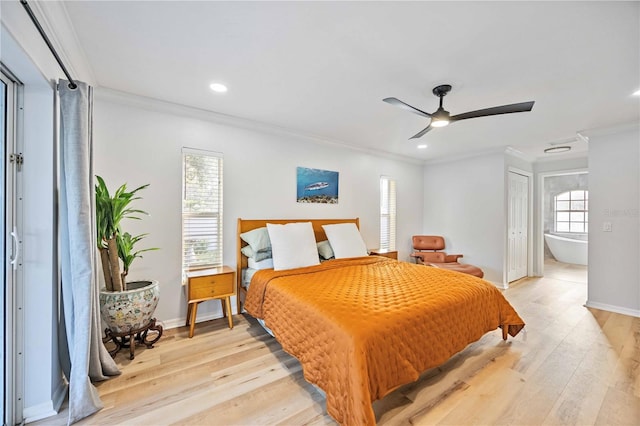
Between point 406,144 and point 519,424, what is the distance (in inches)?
139

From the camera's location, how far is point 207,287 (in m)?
2.64

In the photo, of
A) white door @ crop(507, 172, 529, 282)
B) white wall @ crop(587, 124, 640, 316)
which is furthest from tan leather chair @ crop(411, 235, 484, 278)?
white wall @ crop(587, 124, 640, 316)

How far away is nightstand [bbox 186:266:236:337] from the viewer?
257 centimetres

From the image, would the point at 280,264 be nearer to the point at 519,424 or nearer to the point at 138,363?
the point at 138,363

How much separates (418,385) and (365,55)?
7.90ft

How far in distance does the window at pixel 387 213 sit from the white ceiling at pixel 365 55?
1.91m

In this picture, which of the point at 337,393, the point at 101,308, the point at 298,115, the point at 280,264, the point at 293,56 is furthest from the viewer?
the point at 298,115

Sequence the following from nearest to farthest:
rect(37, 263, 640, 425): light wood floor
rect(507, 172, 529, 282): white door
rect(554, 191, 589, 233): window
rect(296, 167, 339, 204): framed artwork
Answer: rect(37, 263, 640, 425): light wood floor → rect(296, 167, 339, 204): framed artwork → rect(507, 172, 529, 282): white door → rect(554, 191, 589, 233): window

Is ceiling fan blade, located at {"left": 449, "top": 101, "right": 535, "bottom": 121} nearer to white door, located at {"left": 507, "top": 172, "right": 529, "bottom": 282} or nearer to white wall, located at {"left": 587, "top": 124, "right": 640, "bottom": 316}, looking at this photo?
white wall, located at {"left": 587, "top": 124, "right": 640, "bottom": 316}

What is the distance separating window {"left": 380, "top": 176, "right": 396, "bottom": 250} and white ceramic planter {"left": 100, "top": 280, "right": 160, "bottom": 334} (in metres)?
3.67

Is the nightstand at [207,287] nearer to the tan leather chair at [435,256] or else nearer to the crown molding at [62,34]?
the crown molding at [62,34]

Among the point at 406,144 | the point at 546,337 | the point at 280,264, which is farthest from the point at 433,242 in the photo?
the point at 280,264

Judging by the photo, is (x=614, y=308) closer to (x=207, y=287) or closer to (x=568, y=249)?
(x=568, y=249)

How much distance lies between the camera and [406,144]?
4.17 metres
